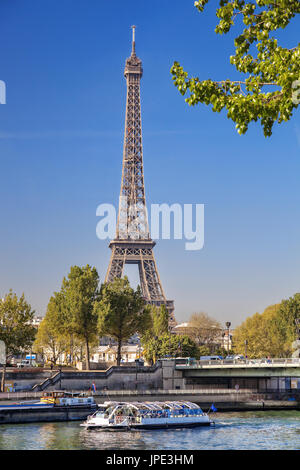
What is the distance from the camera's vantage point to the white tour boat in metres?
55.6

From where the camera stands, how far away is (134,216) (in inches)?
6929

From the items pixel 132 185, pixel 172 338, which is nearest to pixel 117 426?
pixel 172 338

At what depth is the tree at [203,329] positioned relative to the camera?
150m

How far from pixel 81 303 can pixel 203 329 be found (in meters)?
67.7

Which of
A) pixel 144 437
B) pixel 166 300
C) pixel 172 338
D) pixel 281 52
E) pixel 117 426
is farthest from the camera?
pixel 166 300

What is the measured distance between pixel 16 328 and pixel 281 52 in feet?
214

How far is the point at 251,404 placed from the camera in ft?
254

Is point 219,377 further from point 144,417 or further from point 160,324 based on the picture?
point 160,324

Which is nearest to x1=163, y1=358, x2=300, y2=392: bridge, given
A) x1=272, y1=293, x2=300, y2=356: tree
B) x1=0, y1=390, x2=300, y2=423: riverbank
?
x1=0, y1=390, x2=300, y2=423: riverbank

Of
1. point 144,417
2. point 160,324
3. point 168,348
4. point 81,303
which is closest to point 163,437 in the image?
point 144,417

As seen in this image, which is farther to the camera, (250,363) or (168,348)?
(168,348)

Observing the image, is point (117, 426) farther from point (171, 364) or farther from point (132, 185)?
point (132, 185)

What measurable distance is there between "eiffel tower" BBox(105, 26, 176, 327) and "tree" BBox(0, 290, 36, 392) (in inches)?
2881

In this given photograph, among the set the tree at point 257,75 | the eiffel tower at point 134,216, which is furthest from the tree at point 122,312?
the tree at point 257,75
